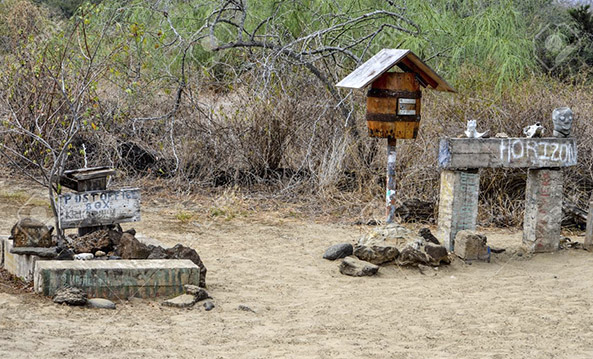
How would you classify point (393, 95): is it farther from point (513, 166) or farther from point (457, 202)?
point (513, 166)

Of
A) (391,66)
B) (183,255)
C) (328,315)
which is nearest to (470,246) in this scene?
(391,66)

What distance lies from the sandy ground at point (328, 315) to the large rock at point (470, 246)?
0.13 m

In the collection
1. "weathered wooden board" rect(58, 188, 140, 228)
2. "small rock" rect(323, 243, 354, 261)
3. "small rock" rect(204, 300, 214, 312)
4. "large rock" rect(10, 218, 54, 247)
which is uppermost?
"weathered wooden board" rect(58, 188, 140, 228)

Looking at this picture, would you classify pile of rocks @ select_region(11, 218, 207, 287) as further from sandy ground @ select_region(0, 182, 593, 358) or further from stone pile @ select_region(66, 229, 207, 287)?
sandy ground @ select_region(0, 182, 593, 358)

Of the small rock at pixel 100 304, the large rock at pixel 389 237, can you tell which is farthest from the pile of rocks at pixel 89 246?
the large rock at pixel 389 237

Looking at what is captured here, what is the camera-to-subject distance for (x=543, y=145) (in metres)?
8.03

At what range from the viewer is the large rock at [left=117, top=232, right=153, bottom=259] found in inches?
256

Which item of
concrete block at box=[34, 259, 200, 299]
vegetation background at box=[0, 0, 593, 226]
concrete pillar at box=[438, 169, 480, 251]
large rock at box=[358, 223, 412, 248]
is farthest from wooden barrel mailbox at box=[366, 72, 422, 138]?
concrete block at box=[34, 259, 200, 299]

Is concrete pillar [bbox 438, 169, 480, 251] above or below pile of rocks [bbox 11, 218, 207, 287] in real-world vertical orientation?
above

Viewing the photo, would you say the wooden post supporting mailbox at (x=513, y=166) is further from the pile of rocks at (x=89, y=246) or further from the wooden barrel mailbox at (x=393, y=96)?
the pile of rocks at (x=89, y=246)

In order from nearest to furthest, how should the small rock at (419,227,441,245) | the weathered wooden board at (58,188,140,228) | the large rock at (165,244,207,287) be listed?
the large rock at (165,244,207,287) < the weathered wooden board at (58,188,140,228) < the small rock at (419,227,441,245)

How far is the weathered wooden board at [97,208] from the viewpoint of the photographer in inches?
265

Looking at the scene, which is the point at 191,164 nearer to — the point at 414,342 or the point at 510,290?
the point at 510,290

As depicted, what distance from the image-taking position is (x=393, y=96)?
7.71 metres
